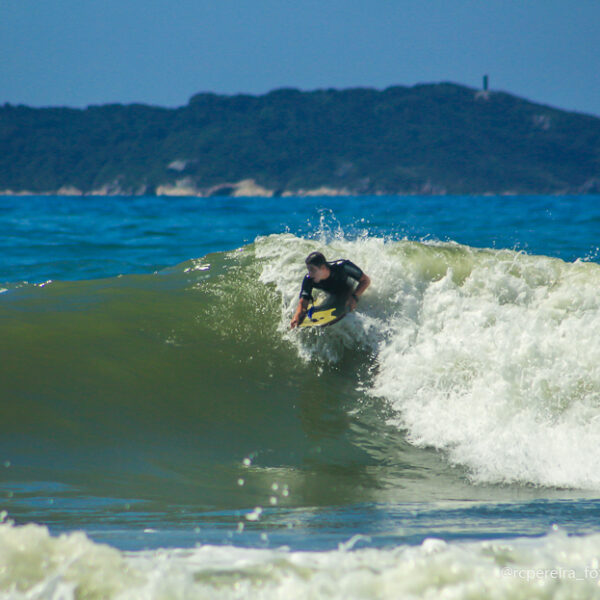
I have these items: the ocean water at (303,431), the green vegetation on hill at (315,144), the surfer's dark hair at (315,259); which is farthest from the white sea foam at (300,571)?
the green vegetation on hill at (315,144)

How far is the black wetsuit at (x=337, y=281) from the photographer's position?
295 inches

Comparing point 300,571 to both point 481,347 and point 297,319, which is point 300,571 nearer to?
point 481,347

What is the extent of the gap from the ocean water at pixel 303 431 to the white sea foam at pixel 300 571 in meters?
0.01

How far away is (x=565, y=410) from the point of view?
6062 mm

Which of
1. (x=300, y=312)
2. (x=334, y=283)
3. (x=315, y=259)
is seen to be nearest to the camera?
(x=315, y=259)

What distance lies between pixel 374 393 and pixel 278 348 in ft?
4.44

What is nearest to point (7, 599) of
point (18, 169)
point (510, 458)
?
point (510, 458)

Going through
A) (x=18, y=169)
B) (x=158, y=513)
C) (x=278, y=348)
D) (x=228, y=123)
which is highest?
(x=228, y=123)

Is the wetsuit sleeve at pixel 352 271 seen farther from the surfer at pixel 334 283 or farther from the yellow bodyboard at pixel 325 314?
the yellow bodyboard at pixel 325 314

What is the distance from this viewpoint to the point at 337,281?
7.62 m

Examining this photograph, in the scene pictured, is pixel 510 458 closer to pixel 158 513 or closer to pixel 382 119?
pixel 158 513

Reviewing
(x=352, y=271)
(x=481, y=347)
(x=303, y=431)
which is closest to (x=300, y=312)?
(x=352, y=271)

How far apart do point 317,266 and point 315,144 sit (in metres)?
168

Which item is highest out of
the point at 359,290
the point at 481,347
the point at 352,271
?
the point at 352,271
